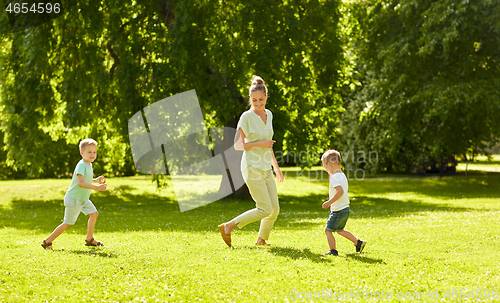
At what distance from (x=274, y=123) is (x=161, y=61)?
431 centimetres

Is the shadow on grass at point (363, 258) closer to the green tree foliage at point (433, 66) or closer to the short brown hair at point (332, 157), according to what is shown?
the short brown hair at point (332, 157)

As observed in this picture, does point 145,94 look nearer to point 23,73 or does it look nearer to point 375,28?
point 23,73

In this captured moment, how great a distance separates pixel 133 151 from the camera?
18969 mm

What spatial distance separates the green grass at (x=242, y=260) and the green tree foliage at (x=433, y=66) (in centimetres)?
895

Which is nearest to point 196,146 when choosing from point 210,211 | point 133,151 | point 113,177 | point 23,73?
point 133,151

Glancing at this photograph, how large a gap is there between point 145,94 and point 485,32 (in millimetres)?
15217

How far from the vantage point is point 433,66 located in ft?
72.2

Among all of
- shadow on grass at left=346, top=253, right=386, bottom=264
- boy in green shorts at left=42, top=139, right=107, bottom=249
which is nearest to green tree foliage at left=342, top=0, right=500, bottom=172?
shadow on grass at left=346, top=253, right=386, bottom=264

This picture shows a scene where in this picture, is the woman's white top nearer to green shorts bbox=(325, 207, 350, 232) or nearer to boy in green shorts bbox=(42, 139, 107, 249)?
green shorts bbox=(325, 207, 350, 232)

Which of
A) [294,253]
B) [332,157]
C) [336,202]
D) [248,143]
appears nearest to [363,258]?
[336,202]

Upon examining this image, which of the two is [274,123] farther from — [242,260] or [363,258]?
[242,260]

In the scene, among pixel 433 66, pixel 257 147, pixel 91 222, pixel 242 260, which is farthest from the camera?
pixel 433 66

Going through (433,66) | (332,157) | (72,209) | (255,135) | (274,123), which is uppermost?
(433,66)

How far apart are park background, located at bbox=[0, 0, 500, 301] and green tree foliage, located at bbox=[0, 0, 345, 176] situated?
6 centimetres
